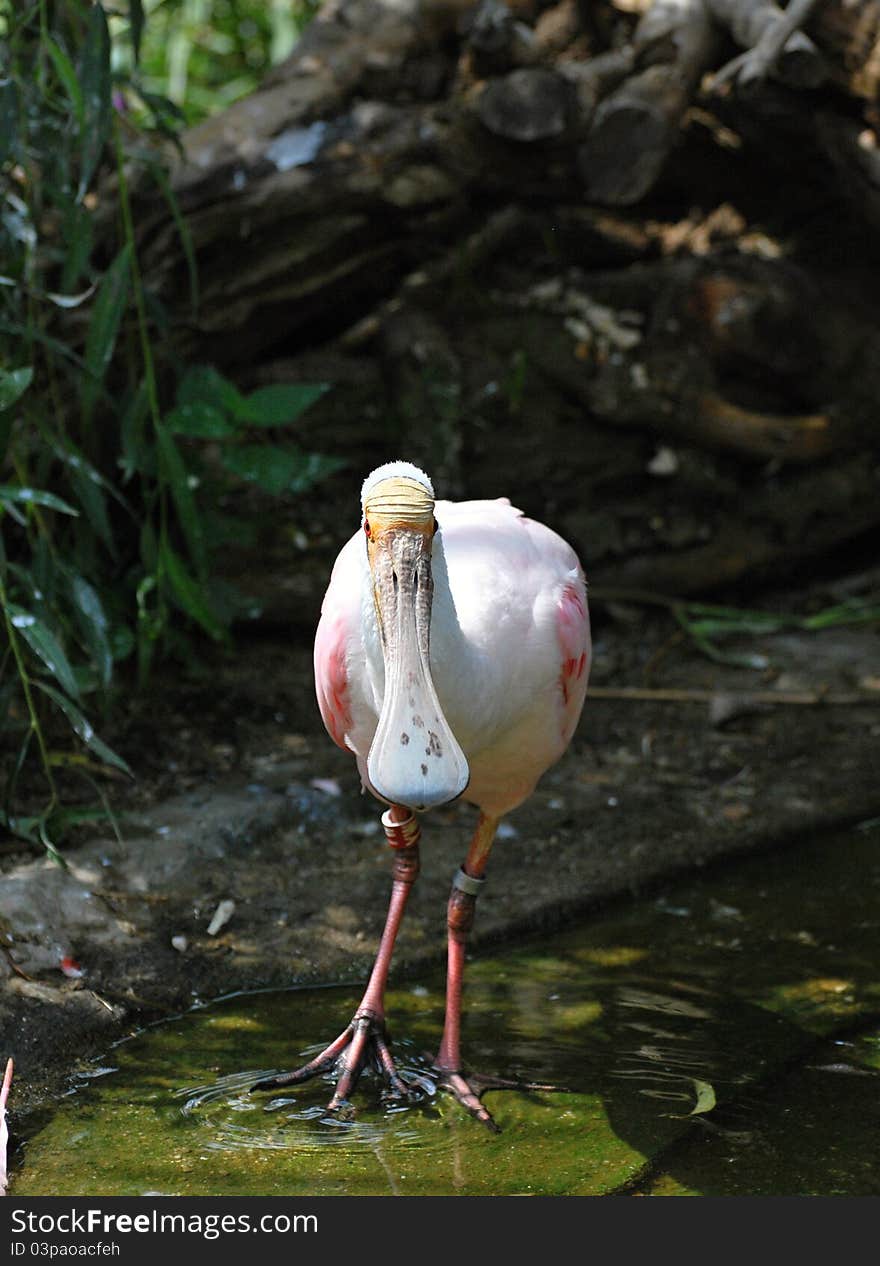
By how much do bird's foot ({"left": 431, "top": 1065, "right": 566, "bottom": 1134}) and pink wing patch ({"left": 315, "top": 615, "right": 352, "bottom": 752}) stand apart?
78cm

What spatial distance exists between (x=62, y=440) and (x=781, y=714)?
8.46 feet

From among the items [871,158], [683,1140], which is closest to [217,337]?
[871,158]

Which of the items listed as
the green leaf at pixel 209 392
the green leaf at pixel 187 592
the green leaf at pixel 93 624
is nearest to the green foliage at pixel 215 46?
the green leaf at pixel 209 392

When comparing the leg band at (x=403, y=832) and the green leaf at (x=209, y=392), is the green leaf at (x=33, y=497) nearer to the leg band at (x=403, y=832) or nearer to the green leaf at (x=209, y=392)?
the green leaf at (x=209, y=392)

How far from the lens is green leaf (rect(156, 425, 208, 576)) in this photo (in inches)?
176

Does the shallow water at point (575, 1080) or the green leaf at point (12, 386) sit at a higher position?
the green leaf at point (12, 386)

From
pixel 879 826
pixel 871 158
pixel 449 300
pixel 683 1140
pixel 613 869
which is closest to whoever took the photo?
pixel 683 1140

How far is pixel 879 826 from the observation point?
15.6 ft

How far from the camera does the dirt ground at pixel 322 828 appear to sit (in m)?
3.70

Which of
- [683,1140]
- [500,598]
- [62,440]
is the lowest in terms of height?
[683,1140]

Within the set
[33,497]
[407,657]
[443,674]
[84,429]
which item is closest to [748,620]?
[84,429]

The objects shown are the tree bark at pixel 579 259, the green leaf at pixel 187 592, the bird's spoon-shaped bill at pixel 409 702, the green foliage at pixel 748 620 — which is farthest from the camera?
the green foliage at pixel 748 620

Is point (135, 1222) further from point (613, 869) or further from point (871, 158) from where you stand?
point (871, 158)

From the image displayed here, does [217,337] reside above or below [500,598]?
below
